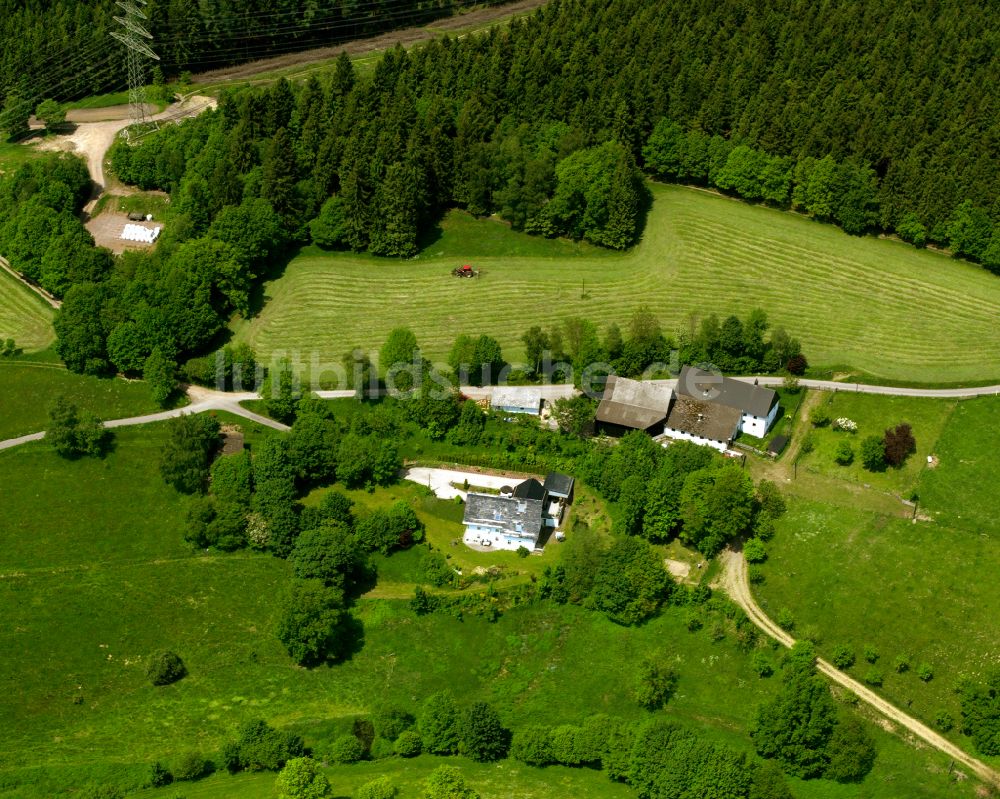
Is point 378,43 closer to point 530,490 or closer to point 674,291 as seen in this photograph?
point 674,291

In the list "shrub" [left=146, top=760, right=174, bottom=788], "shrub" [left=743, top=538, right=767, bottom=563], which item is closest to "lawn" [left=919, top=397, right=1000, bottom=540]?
"shrub" [left=743, top=538, right=767, bottom=563]

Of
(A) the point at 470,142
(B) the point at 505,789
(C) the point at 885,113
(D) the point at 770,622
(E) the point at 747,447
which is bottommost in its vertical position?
(B) the point at 505,789

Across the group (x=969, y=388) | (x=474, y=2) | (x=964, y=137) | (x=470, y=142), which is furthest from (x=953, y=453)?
(x=474, y=2)

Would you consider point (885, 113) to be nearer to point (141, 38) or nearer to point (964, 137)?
point (964, 137)

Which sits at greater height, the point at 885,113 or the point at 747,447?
the point at 885,113

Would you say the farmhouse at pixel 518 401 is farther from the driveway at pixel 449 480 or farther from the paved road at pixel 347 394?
the driveway at pixel 449 480

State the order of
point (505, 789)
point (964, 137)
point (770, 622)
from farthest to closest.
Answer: point (964, 137) → point (770, 622) → point (505, 789)

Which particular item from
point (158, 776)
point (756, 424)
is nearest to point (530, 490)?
point (756, 424)
